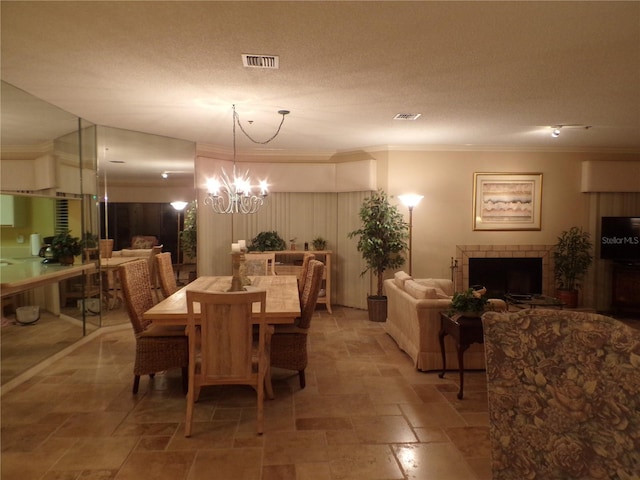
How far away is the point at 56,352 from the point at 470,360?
4102mm

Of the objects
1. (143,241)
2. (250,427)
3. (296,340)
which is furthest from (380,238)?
(143,241)

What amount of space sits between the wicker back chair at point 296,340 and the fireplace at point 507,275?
3521 mm

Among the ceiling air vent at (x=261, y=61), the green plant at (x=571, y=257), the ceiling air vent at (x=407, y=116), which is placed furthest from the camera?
the green plant at (x=571, y=257)

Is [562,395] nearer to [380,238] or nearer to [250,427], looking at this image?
[250,427]

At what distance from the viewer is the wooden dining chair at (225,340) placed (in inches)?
98.7

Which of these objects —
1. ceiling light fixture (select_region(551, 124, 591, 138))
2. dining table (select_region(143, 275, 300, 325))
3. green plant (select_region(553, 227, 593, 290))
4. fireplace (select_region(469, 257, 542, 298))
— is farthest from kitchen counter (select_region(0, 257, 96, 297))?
green plant (select_region(553, 227, 593, 290))

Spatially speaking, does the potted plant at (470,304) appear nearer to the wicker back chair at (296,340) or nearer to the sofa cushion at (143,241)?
the wicker back chair at (296,340)

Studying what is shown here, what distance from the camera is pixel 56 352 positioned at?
411 cm

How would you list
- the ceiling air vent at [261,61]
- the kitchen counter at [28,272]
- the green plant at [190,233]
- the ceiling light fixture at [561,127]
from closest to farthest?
1. the ceiling air vent at [261,61]
2. the kitchen counter at [28,272]
3. the ceiling light fixture at [561,127]
4. the green plant at [190,233]

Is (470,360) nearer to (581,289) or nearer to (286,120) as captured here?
(286,120)

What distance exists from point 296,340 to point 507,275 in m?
4.09

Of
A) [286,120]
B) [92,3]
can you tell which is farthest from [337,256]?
[92,3]

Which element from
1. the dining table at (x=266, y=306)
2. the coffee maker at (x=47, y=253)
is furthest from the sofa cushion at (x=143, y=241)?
the dining table at (x=266, y=306)

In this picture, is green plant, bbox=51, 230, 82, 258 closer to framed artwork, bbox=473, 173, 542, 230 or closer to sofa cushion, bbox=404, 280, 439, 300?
sofa cushion, bbox=404, 280, 439, 300
